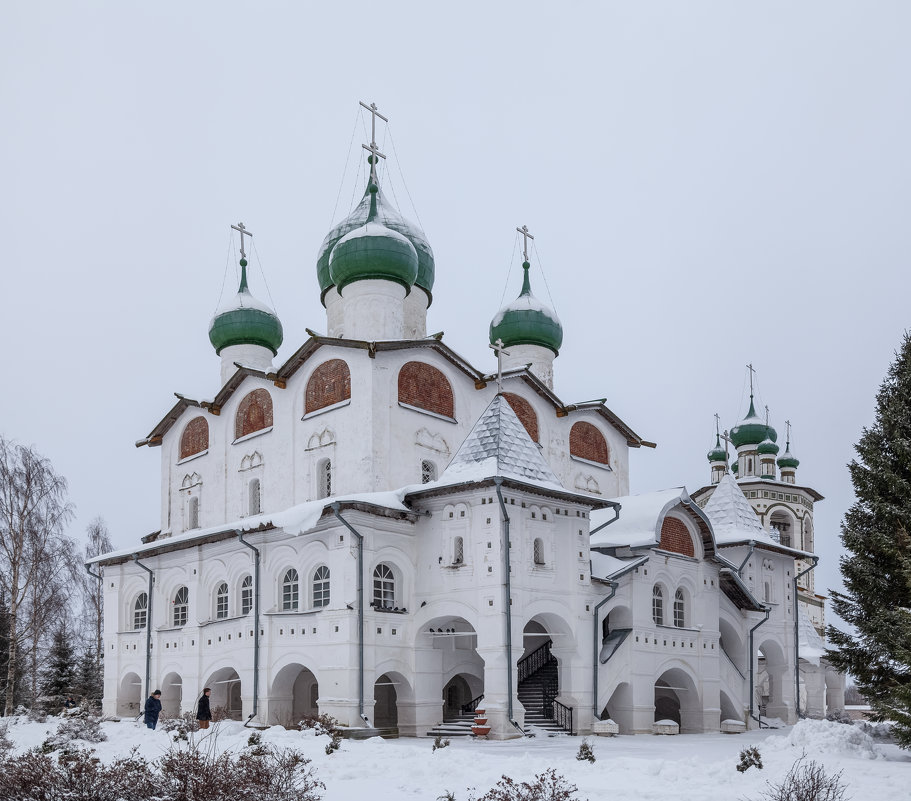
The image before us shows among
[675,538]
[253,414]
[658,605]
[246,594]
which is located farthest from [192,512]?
[675,538]

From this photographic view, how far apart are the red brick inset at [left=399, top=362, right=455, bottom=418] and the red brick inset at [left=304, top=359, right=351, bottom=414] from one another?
1074 mm

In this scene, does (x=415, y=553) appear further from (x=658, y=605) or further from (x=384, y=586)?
(x=658, y=605)

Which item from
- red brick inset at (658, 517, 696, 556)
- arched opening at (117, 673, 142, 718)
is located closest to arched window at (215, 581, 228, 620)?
arched opening at (117, 673, 142, 718)

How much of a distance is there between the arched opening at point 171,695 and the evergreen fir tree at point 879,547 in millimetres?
12999

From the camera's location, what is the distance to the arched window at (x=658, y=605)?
1959 centimetres

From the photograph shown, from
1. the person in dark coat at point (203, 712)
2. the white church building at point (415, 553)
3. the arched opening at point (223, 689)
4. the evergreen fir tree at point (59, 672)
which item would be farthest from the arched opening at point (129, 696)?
the person in dark coat at point (203, 712)

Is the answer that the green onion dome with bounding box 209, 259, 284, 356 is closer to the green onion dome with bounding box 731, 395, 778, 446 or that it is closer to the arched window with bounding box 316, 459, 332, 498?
the arched window with bounding box 316, 459, 332, 498

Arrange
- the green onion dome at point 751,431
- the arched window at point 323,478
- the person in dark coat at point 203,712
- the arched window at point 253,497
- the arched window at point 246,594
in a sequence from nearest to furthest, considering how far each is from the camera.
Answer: the person in dark coat at point 203,712
the arched window at point 246,594
the arched window at point 323,478
the arched window at point 253,497
the green onion dome at point 751,431

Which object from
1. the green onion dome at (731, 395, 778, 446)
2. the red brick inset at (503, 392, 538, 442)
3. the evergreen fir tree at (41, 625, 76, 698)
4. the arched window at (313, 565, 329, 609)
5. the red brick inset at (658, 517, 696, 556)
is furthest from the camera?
the green onion dome at (731, 395, 778, 446)

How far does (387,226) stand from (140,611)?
9.85 meters

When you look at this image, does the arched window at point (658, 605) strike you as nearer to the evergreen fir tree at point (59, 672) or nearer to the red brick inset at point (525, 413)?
the red brick inset at point (525, 413)

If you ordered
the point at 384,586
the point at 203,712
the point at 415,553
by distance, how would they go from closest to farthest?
the point at 203,712 < the point at 384,586 < the point at 415,553

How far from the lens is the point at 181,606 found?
2097 cm

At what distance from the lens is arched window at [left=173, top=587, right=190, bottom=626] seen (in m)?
20.9
